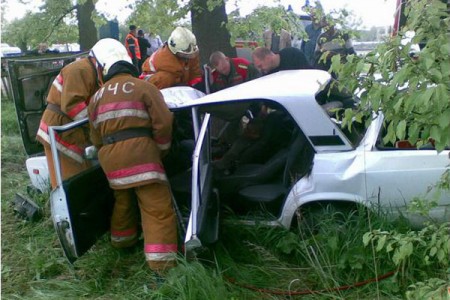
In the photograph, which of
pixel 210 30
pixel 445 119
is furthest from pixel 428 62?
pixel 210 30

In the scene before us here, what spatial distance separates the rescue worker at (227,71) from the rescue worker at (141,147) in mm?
2469

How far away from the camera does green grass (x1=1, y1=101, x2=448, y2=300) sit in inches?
129

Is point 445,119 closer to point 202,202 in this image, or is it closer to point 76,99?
point 202,202

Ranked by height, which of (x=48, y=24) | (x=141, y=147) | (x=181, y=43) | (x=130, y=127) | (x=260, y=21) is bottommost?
(x=141, y=147)

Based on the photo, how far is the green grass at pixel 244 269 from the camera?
3277 mm

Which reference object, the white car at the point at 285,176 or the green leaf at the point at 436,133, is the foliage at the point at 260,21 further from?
the green leaf at the point at 436,133

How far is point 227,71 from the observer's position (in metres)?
6.30

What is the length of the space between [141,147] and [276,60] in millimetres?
2894

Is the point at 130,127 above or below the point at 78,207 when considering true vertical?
above

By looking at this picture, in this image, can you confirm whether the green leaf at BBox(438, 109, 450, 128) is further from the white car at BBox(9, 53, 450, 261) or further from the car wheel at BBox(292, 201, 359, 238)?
the car wheel at BBox(292, 201, 359, 238)

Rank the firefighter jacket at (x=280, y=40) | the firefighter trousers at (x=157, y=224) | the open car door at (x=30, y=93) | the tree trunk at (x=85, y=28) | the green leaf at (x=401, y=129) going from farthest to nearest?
the tree trunk at (x=85, y=28) < the firefighter jacket at (x=280, y=40) < the open car door at (x=30, y=93) < the firefighter trousers at (x=157, y=224) < the green leaf at (x=401, y=129)

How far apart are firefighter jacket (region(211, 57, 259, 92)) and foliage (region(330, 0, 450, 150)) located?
4.17 metres

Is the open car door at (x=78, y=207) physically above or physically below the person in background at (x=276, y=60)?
below

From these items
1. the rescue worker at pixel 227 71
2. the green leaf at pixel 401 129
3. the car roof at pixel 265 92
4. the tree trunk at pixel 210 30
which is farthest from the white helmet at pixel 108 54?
the tree trunk at pixel 210 30
